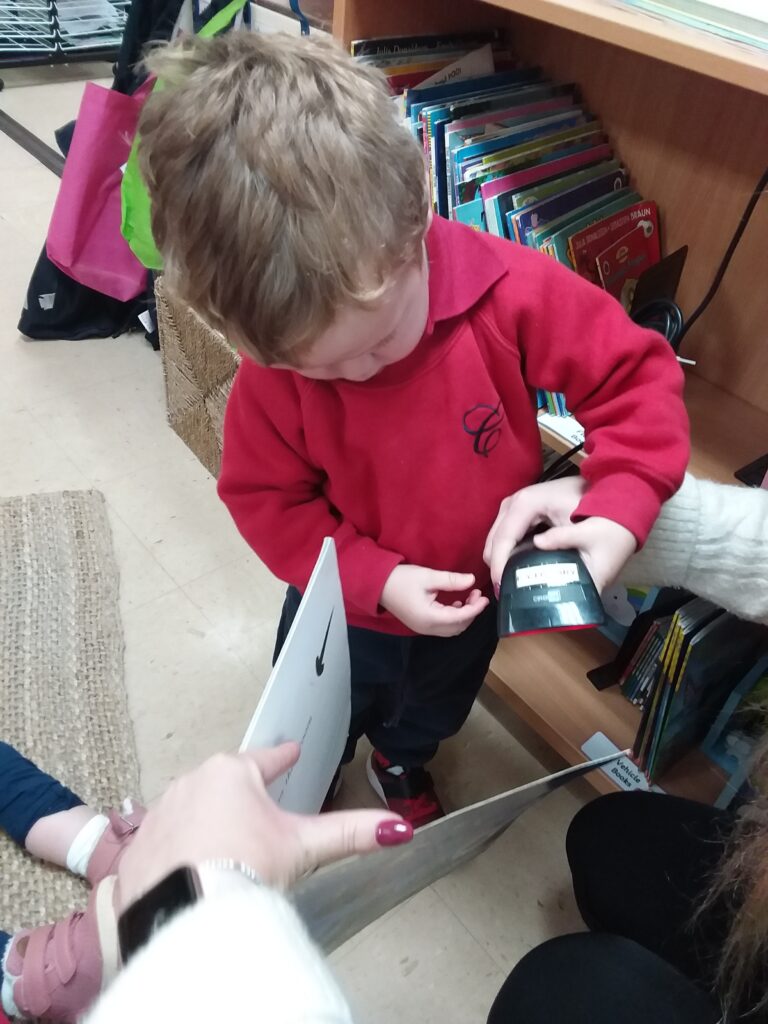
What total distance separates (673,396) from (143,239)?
1.01 m

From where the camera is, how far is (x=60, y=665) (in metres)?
1.23

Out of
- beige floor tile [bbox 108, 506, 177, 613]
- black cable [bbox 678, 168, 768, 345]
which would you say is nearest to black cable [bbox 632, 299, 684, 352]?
black cable [bbox 678, 168, 768, 345]

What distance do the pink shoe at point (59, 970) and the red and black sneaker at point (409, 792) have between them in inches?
15.8

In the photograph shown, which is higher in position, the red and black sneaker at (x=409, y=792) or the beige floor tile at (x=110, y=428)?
the beige floor tile at (x=110, y=428)

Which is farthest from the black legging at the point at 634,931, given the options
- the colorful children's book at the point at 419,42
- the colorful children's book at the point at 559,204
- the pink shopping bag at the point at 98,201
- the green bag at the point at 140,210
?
the pink shopping bag at the point at 98,201

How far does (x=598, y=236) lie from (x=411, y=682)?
58 centimetres

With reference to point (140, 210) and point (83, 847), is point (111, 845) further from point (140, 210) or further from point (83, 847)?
point (140, 210)

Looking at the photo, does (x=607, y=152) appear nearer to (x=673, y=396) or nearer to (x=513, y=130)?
(x=513, y=130)

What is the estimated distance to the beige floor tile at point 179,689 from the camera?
1.14 metres

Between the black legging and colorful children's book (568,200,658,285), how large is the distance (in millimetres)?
626

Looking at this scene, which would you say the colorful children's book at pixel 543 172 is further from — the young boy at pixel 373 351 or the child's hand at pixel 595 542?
the child's hand at pixel 595 542

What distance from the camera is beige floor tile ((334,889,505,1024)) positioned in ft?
3.04

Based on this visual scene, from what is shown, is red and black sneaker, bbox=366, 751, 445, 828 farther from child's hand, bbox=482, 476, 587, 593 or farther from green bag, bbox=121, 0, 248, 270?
green bag, bbox=121, 0, 248, 270

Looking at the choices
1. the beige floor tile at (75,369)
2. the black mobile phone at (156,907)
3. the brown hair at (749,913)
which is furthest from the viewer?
the beige floor tile at (75,369)
